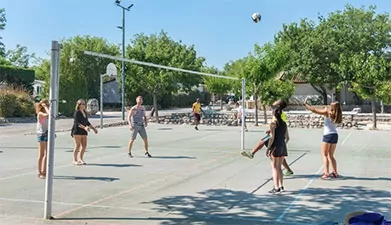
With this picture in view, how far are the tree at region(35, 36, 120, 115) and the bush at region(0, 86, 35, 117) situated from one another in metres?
2.88

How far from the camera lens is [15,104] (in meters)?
33.1

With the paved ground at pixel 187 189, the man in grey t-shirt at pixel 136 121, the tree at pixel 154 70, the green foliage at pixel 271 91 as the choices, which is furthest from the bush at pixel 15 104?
the man in grey t-shirt at pixel 136 121

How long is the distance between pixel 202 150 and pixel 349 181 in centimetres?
645

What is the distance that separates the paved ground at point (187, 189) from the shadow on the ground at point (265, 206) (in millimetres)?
14

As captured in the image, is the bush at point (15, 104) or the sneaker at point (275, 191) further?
the bush at point (15, 104)

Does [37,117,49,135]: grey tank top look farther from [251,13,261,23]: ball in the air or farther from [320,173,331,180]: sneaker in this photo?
[251,13,261,23]: ball in the air

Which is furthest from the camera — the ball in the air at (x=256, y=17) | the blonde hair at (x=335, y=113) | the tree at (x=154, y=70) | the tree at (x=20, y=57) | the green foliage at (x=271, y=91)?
the tree at (x=20, y=57)

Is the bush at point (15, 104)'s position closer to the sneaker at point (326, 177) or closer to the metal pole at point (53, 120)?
the sneaker at point (326, 177)

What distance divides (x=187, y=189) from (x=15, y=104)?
27.5 metres

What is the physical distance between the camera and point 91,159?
12.9m

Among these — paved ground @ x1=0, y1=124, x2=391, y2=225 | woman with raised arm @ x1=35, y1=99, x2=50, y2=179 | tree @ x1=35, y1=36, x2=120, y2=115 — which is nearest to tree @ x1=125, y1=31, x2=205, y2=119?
tree @ x1=35, y1=36, x2=120, y2=115

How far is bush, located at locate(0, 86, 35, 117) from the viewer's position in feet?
106

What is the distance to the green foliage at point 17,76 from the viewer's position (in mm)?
42781

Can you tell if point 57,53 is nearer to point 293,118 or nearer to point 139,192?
point 139,192
